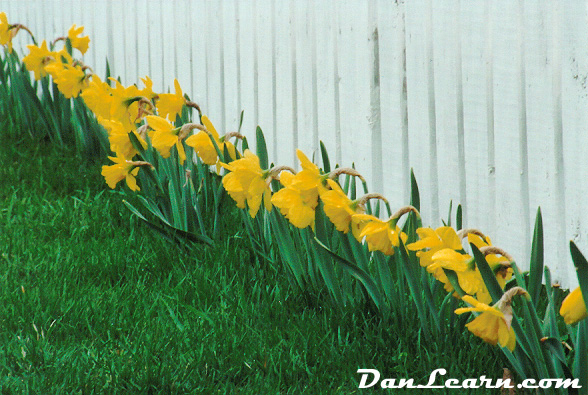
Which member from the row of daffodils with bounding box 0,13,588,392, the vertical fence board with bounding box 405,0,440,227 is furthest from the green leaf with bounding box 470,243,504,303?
the vertical fence board with bounding box 405,0,440,227

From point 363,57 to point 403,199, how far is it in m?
0.60

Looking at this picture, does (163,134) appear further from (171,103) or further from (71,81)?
(71,81)

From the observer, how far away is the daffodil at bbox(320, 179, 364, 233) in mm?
1708

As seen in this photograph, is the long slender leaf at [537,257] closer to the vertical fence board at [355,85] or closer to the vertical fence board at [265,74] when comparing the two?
the vertical fence board at [355,85]

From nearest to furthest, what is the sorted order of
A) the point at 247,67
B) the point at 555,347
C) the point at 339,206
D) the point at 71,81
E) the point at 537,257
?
the point at 555,347, the point at 537,257, the point at 339,206, the point at 71,81, the point at 247,67

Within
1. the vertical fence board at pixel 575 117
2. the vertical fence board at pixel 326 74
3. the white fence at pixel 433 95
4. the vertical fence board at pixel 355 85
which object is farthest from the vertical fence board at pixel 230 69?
the vertical fence board at pixel 575 117

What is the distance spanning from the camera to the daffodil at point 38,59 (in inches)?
147

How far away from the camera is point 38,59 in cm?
376

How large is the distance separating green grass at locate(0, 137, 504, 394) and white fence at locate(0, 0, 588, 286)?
2.08ft

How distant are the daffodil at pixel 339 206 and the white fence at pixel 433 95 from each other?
0.79 metres

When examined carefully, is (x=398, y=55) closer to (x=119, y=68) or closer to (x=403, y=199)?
(x=403, y=199)

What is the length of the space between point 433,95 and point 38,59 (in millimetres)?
2276

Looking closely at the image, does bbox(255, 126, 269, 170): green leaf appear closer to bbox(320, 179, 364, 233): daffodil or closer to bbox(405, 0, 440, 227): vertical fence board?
bbox(405, 0, 440, 227): vertical fence board

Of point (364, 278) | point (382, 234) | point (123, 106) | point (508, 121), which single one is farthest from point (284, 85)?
point (382, 234)
